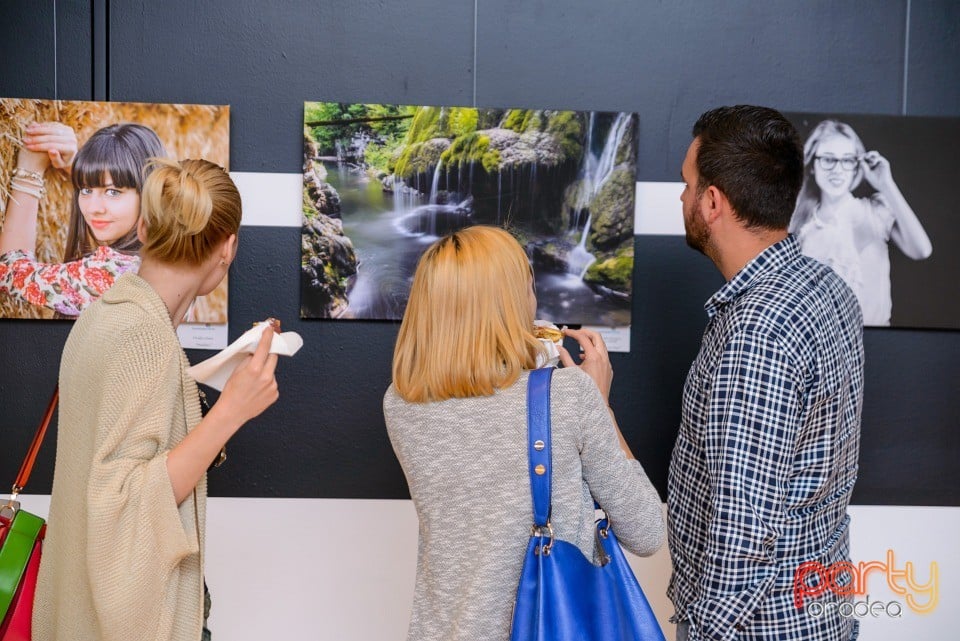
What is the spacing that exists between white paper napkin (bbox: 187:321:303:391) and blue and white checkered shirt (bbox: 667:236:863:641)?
0.83 m

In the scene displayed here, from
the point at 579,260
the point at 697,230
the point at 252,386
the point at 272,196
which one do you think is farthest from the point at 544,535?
the point at 272,196

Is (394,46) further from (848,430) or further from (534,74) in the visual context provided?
(848,430)

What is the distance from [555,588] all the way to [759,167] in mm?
1002

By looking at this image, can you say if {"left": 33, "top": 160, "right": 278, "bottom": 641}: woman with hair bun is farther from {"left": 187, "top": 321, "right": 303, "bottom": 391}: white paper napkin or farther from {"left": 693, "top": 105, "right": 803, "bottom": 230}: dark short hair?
{"left": 693, "top": 105, "right": 803, "bottom": 230}: dark short hair

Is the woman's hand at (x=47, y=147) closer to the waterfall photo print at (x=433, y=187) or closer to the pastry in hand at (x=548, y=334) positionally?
the waterfall photo print at (x=433, y=187)

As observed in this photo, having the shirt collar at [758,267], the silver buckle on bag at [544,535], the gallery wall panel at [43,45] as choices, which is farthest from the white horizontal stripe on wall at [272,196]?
the silver buckle on bag at [544,535]

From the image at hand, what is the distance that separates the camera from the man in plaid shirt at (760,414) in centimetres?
158

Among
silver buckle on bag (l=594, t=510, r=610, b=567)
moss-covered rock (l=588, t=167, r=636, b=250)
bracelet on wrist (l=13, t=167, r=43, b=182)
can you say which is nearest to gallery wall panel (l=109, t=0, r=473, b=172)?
bracelet on wrist (l=13, t=167, r=43, b=182)

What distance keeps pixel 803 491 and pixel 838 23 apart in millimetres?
1764

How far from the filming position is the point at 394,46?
2.66 m

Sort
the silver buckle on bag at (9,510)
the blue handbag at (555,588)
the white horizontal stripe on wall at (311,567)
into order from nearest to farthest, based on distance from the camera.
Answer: the blue handbag at (555,588)
the silver buckle on bag at (9,510)
the white horizontal stripe on wall at (311,567)

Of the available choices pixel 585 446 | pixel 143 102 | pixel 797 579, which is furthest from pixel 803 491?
pixel 143 102

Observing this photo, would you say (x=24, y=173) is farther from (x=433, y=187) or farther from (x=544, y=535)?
(x=544, y=535)

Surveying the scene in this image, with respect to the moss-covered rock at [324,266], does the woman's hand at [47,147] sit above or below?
above
